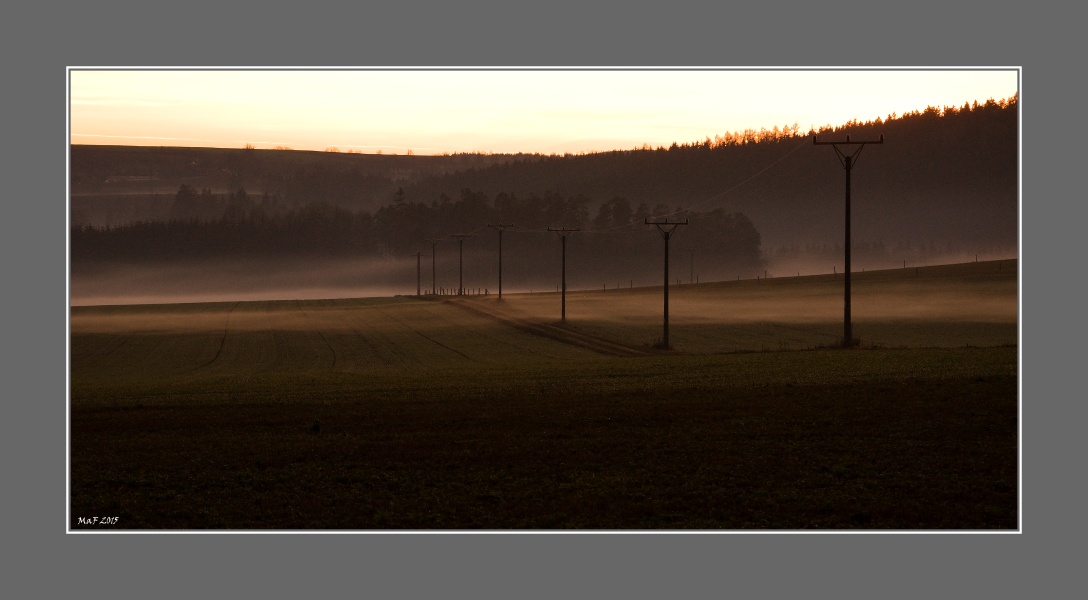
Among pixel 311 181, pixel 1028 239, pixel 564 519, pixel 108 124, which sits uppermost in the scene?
pixel 311 181

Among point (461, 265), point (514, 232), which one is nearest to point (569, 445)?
point (461, 265)

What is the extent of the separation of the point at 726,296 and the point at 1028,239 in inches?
3362

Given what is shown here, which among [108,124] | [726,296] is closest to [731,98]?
[108,124]

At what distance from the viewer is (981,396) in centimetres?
2375

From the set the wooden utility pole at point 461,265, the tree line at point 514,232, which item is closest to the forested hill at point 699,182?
the tree line at point 514,232

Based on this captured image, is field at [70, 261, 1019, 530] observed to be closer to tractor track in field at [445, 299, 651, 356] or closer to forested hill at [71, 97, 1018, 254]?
tractor track in field at [445, 299, 651, 356]

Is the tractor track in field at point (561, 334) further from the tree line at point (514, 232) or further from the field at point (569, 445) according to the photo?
the tree line at point (514, 232)

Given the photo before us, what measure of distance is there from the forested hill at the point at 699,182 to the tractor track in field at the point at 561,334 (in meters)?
31.5

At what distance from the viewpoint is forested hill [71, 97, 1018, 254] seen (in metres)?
121

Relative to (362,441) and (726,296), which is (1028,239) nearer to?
(362,441)

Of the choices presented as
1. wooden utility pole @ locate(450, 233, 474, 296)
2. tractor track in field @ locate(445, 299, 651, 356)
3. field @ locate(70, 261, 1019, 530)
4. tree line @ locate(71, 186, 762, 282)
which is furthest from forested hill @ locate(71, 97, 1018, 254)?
field @ locate(70, 261, 1019, 530)

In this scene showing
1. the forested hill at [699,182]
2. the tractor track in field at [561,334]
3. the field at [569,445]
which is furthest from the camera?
the forested hill at [699,182]

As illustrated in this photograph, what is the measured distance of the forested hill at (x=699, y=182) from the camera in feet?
398

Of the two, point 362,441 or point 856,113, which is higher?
point 856,113
